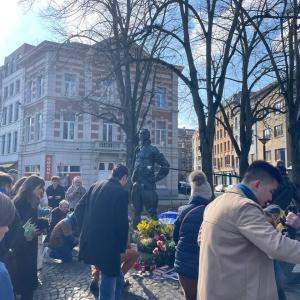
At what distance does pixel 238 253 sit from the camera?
8.09 feet

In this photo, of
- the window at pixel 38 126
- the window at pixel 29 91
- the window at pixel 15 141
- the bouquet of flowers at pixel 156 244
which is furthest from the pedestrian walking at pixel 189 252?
the window at pixel 15 141

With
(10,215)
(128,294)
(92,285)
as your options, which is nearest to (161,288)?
(128,294)

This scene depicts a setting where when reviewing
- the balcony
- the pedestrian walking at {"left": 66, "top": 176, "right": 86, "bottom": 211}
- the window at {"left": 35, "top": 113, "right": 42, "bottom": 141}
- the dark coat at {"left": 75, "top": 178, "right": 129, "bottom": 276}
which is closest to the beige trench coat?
the dark coat at {"left": 75, "top": 178, "right": 129, "bottom": 276}

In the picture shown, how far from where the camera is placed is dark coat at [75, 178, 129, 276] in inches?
167

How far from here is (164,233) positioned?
7.60m

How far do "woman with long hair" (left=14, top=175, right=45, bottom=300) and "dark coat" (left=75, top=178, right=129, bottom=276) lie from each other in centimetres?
105

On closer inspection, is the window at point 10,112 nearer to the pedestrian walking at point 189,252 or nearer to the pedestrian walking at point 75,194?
the pedestrian walking at point 75,194

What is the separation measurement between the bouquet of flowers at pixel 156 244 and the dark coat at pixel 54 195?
5.03 meters

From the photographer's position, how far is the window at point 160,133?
1505 inches

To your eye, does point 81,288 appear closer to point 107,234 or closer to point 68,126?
point 107,234

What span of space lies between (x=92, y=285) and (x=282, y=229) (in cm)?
312

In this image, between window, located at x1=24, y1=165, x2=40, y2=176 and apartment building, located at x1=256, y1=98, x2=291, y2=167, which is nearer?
window, located at x1=24, y1=165, x2=40, y2=176

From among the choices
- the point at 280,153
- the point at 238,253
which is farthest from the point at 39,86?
the point at 238,253

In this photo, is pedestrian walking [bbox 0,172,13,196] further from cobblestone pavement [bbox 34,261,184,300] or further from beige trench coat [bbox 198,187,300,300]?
beige trench coat [bbox 198,187,300,300]
